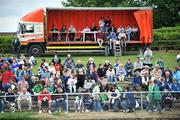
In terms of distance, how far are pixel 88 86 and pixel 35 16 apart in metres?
14.2

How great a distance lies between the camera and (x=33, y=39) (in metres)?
35.8

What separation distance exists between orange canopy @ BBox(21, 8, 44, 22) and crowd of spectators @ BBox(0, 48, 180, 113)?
440 inches

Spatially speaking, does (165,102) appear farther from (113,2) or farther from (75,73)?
(113,2)

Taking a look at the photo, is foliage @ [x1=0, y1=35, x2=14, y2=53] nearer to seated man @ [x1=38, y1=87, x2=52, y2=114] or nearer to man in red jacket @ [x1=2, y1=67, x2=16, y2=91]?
man in red jacket @ [x1=2, y1=67, x2=16, y2=91]

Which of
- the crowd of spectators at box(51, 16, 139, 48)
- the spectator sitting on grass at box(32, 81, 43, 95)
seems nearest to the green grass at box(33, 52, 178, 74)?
the crowd of spectators at box(51, 16, 139, 48)

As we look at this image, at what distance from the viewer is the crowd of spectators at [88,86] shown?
21875 millimetres

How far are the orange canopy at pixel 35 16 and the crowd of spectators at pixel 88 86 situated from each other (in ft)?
36.7

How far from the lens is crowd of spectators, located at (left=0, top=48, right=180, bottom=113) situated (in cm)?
2188

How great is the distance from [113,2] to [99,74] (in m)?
35.5

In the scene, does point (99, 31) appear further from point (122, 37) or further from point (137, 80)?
point (137, 80)

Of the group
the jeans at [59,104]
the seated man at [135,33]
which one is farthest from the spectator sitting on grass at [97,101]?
the seated man at [135,33]

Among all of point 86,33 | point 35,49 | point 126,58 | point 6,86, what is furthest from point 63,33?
point 6,86

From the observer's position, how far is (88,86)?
22953mm

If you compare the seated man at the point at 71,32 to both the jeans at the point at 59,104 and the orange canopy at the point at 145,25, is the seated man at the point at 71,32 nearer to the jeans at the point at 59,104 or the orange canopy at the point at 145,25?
the orange canopy at the point at 145,25
